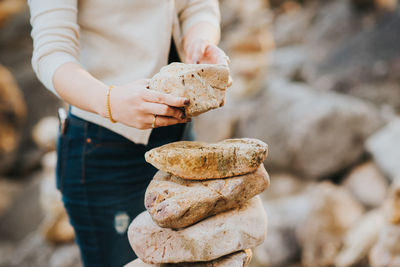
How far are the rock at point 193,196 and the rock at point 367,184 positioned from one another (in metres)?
2.91

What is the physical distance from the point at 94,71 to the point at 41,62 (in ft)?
0.70

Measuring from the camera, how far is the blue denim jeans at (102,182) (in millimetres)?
1387

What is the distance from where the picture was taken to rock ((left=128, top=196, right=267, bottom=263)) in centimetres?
122

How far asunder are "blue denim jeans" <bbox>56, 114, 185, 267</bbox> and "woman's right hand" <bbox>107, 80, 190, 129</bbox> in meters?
0.35

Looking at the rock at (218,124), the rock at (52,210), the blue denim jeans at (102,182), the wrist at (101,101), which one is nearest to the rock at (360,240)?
the blue denim jeans at (102,182)

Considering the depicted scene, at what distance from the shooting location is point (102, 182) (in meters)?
1.42

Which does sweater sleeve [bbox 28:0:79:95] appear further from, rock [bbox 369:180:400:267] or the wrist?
rock [bbox 369:180:400:267]

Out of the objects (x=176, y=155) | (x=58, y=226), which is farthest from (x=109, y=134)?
(x=58, y=226)

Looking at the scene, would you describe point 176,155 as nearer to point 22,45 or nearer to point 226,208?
point 226,208

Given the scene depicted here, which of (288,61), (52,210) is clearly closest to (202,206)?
(52,210)

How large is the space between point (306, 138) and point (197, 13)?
330 cm

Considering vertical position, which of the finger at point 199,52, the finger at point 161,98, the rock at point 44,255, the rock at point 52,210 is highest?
the finger at point 199,52

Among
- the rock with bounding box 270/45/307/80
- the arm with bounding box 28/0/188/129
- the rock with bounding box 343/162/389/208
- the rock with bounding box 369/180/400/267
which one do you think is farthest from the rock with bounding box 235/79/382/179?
the arm with bounding box 28/0/188/129

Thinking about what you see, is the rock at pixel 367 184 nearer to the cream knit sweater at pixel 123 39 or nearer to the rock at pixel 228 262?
the rock at pixel 228 262
